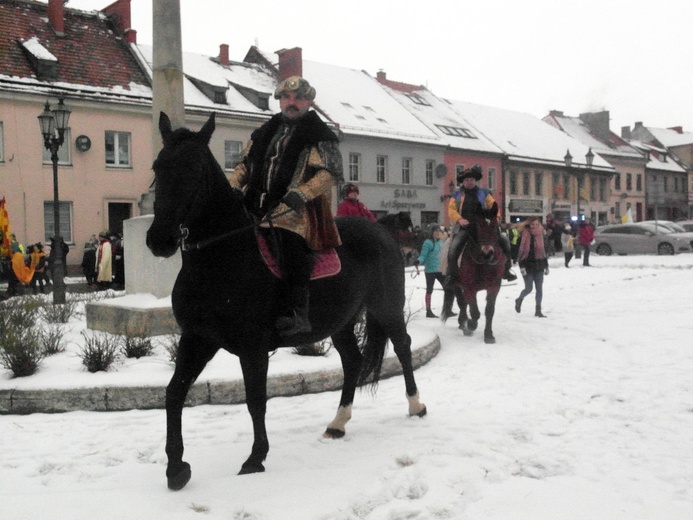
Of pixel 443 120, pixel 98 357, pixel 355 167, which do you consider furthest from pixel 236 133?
pixel 98 357

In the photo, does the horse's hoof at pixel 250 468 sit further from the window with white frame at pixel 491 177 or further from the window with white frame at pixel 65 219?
the window with white frame at pixel 491 177

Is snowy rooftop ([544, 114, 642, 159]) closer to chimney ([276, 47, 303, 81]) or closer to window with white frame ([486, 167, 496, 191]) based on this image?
window with white frame ([486, 167, 496, 191])

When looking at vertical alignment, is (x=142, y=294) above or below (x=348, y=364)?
above

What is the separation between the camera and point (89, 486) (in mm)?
4352

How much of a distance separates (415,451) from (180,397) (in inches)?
68.5

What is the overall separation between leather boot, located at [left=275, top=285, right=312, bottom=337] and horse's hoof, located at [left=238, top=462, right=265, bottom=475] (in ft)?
2.81

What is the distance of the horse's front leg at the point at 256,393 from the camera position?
446 centimetres

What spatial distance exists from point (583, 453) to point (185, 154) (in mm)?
3414

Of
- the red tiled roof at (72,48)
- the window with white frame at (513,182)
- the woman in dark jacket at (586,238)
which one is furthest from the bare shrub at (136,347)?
the window with white frame at (513,182)

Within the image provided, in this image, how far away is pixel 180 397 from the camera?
4.42 meters

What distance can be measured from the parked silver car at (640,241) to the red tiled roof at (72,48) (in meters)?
24.4

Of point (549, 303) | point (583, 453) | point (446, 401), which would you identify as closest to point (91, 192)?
point (549, 303)

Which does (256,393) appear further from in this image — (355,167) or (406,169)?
(406,169)

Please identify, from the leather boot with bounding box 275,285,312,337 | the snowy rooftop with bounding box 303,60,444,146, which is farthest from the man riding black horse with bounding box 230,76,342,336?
the snowy rooftop with bounding box 303,60,444,146
